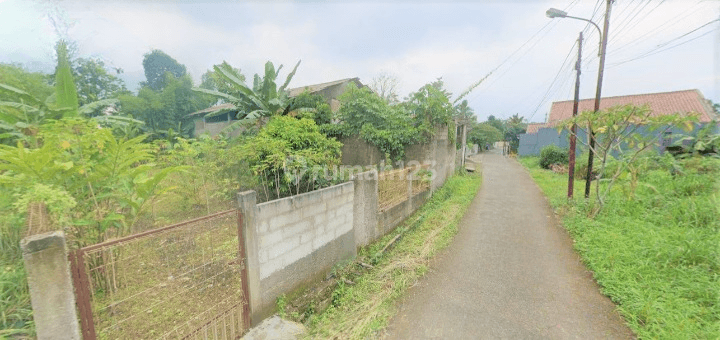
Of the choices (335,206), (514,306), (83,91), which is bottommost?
(514,306)

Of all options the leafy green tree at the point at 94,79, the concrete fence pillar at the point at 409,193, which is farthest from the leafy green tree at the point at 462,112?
the leafy green tree at the point at 94,79

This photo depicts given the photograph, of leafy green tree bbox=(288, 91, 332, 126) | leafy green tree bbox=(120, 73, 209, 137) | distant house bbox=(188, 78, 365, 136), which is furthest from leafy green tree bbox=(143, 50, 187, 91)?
leafy green tree bbox=(288, 91, 332, 126)

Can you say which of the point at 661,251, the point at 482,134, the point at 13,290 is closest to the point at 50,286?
the point at 13,290

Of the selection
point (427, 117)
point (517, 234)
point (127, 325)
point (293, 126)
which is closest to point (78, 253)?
point (127, 325)

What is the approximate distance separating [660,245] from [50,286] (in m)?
7.73

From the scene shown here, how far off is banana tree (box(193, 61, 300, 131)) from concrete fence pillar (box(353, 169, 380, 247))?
5.43 metres

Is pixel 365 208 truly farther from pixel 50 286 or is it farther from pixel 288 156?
pixel 50 286

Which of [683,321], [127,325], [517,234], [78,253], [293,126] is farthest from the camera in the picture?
[293,126]

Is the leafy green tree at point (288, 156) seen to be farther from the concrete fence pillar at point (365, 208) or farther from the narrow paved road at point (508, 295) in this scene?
the narrow paved road at point (508, 295)

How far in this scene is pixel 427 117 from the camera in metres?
9.12

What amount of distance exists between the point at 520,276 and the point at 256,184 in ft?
18.9

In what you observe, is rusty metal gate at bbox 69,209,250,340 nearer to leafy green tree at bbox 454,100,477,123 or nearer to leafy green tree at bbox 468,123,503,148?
Result: leafy green tree at bbox 454,100,477,123

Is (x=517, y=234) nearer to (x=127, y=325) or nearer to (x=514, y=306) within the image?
(x=514, y=306)

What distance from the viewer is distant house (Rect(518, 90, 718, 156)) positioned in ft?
56.8
